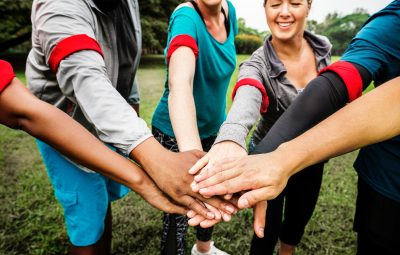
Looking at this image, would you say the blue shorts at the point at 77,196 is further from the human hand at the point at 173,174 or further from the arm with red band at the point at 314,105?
the arm with red band at the point at 314,105

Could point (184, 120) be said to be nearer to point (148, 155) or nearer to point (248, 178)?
point (148, 155)

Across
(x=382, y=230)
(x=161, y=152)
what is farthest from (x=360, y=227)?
(x=161, y=152)

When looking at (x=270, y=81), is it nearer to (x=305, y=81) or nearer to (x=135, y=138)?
(x=305, y=81)

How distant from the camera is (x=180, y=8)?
2.06 m

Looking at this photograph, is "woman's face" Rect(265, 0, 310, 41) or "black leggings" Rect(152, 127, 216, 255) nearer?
"woman's face" Rect(265, 0, 310, 41)

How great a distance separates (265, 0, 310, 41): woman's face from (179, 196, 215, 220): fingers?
4.10 feet

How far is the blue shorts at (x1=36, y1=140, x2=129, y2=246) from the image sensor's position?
181cm

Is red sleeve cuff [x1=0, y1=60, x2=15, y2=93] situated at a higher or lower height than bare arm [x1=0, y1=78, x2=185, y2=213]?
higher

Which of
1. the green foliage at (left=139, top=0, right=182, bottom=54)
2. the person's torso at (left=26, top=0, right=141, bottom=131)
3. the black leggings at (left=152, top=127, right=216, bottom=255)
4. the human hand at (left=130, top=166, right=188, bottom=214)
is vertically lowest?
the green foliage at (left=139, top=0, right=182, bottom=54)

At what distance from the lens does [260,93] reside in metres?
1.74

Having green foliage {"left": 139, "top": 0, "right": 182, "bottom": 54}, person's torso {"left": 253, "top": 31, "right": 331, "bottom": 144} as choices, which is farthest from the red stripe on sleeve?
green foliage {"left": 139, "top": 0, "right": 182, "bottom": 54}

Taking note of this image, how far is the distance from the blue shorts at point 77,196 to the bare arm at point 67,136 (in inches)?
16.9

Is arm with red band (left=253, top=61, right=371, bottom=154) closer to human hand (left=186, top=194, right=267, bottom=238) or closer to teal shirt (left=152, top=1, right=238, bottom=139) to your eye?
human hand (left=186, top=194, right=267, bottom=238)

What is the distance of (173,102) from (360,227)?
1215 millimetres
